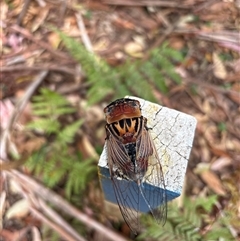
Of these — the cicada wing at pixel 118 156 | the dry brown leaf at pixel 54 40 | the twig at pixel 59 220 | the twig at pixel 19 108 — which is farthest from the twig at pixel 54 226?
the dry brown leaf at pixel 54 40

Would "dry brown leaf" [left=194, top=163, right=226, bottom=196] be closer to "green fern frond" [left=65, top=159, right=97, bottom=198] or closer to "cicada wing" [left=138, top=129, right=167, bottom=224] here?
"green fern frond" [left=65, top=159, right=97, bottom=198]

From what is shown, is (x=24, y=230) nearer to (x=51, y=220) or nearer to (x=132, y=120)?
(x=51, y=220)

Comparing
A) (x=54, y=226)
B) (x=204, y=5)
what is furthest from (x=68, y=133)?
(x=204, y=5)

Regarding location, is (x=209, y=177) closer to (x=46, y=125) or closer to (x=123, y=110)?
(x=46, y=125)

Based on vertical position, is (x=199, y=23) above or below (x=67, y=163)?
above

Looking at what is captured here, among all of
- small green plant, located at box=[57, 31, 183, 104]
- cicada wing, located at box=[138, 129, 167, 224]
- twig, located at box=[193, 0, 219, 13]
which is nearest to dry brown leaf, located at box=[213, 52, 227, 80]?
twig, located at box=[193, 0, 219, 13]

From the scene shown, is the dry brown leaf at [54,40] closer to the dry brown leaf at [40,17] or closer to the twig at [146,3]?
the dry brown leaf at [40,17]

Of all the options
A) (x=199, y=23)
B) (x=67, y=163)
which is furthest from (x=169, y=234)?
(x=199, y=23)
